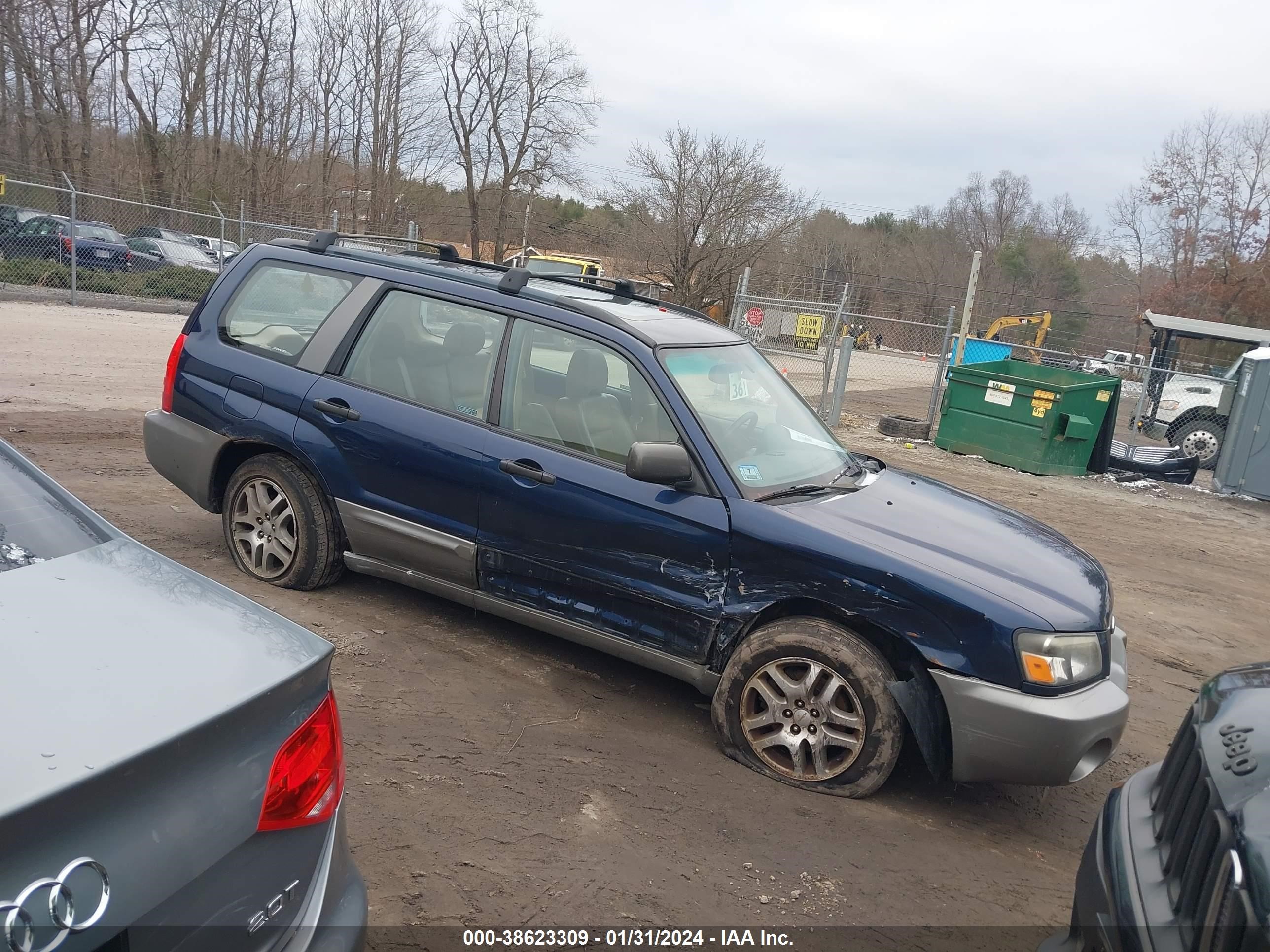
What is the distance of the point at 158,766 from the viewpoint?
156 cm

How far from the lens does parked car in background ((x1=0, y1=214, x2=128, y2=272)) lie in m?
18.7

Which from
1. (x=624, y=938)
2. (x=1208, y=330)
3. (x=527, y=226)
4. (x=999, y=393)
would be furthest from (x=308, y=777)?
(x=527, y=226)

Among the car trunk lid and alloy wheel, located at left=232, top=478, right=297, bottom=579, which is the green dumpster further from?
the car trunk lid

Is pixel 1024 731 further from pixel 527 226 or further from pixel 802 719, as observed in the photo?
pixel 527 226

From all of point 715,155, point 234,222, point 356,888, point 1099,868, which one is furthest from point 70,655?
point 715,155

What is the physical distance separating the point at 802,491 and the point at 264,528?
9.19 feet

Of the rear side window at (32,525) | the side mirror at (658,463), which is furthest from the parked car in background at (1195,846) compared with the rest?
the rear side window at (32,525)

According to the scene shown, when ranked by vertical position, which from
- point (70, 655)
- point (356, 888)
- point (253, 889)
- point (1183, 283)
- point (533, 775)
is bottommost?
point (533, 775)

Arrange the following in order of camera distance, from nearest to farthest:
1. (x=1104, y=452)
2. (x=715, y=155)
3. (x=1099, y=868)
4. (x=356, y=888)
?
(x=356, y=888) < (x=1099, y=868) < (x=1104, y=452) < (x=715, y=155)

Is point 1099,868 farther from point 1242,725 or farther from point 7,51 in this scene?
point 7,51

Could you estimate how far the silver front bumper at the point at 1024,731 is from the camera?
3.37 metres

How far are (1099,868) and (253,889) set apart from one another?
6.35ft

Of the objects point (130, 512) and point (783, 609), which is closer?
point (783, 609)

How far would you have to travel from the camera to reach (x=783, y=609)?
12.7 ft
